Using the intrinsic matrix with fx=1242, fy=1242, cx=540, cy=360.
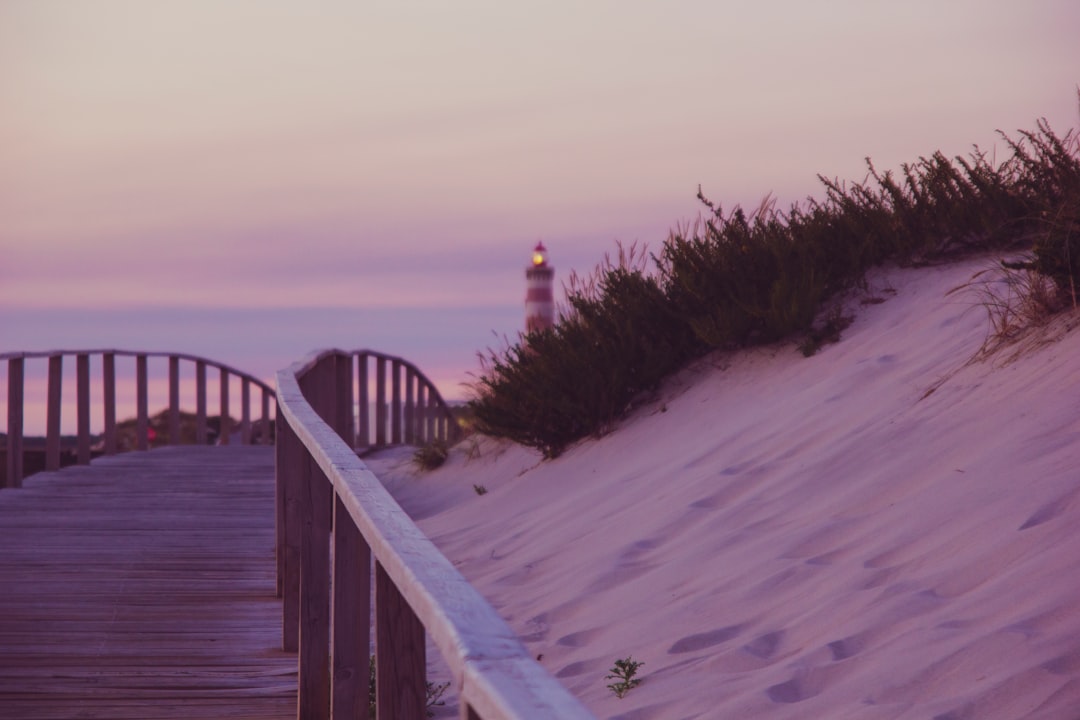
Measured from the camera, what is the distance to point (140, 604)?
228 inches

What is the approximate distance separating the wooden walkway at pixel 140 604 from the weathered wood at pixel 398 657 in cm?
203

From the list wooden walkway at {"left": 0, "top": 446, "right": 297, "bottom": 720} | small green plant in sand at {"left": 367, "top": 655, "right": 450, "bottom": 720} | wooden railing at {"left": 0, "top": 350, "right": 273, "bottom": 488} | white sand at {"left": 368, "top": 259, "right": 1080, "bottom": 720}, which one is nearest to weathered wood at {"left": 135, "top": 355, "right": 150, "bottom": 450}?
wooden railing at {"left": 0, "top": 350, "right": 273, "bottom": 488}

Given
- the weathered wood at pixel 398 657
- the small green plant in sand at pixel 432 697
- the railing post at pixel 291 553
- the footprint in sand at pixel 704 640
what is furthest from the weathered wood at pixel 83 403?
the weathered wood at pixel 398 657

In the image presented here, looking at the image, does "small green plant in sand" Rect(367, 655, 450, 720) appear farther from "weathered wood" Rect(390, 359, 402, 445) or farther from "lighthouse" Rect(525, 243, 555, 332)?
"lighthouse" Rect(525, 243, 555, 332)

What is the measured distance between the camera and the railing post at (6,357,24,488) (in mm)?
9414

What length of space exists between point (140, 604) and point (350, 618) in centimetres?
326

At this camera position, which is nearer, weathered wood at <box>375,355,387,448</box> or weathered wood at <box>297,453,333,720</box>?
weathered wood at <box>297,453,333,720</box>

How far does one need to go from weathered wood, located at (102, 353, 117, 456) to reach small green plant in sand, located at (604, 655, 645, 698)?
858 cm

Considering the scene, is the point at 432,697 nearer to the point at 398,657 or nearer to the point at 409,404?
the point at 398,657

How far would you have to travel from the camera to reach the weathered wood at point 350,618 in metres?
2.87

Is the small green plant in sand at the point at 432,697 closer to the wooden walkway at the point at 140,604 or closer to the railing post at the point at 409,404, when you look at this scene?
the wooden walkway at the point at 140,604

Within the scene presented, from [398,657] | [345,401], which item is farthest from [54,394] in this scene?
[398,657]

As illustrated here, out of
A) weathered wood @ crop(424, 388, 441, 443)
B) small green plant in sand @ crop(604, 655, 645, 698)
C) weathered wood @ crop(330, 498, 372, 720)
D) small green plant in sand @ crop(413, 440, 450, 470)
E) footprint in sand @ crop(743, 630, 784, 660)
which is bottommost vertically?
weathered wood @ crop(424, 388, 441, 443)

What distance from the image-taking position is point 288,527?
486cm
